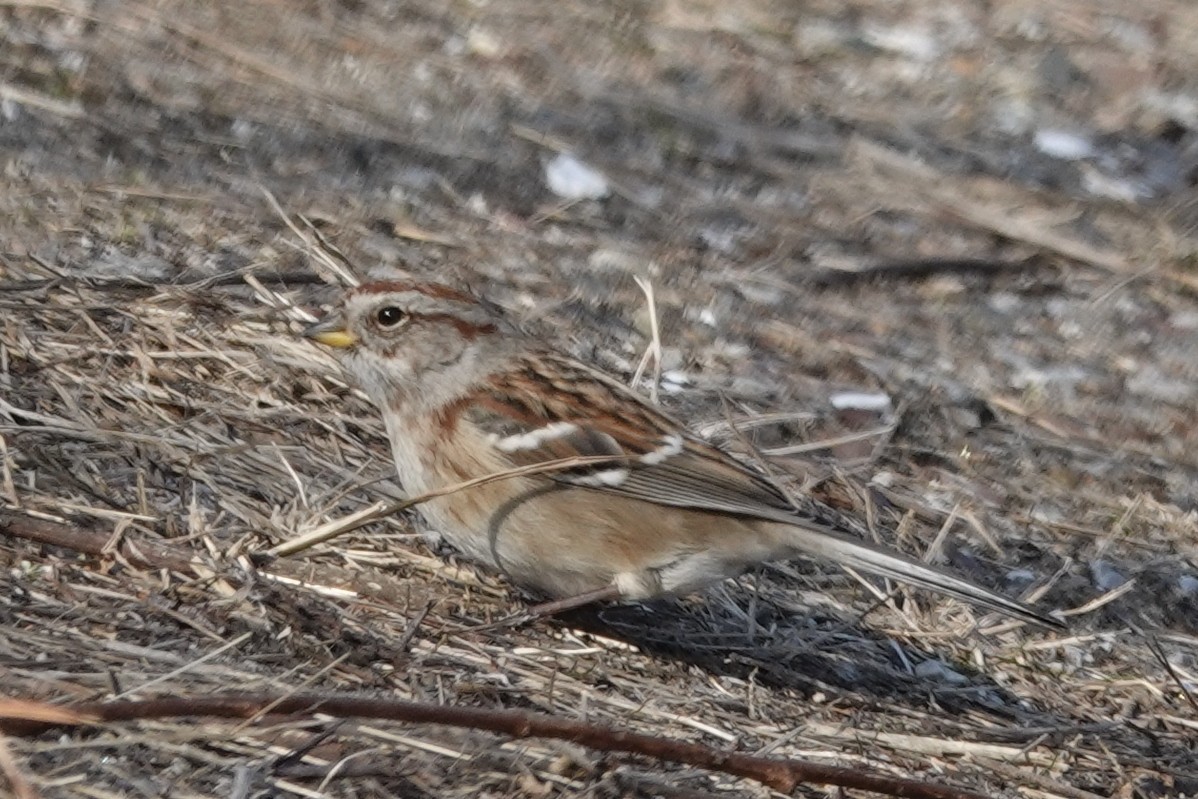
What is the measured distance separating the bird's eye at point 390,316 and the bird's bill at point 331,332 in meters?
0.08

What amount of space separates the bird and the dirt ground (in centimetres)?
15

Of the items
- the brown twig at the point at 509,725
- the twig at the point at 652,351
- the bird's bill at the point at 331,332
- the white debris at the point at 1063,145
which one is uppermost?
the brown twig at the point at 509,725

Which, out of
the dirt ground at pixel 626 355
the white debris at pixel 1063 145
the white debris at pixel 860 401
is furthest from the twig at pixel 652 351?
the white debris at pixel 1063 145

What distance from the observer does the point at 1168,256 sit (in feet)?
21.9

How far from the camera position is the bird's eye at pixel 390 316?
4.64 metres

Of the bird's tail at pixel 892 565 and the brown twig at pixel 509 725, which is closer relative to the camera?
the brown twig at pixel 509 725

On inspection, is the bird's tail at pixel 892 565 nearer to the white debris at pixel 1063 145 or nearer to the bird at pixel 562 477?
the bird at pixel 562 477

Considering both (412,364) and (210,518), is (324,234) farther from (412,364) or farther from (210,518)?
(210,518)

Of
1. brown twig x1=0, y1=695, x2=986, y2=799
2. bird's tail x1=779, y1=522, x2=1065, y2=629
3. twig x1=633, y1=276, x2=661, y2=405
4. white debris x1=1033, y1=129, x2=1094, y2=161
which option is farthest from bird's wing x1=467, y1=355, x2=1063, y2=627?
white debris x1=1033, y1=129, x2=1094, y2=161

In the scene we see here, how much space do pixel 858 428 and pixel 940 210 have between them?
163 cm

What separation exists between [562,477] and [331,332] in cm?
72

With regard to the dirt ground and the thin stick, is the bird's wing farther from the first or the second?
the dirt ground

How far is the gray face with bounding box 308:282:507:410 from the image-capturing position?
4.61 metres

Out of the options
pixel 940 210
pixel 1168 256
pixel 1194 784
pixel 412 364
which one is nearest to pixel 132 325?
pixel 412 364
